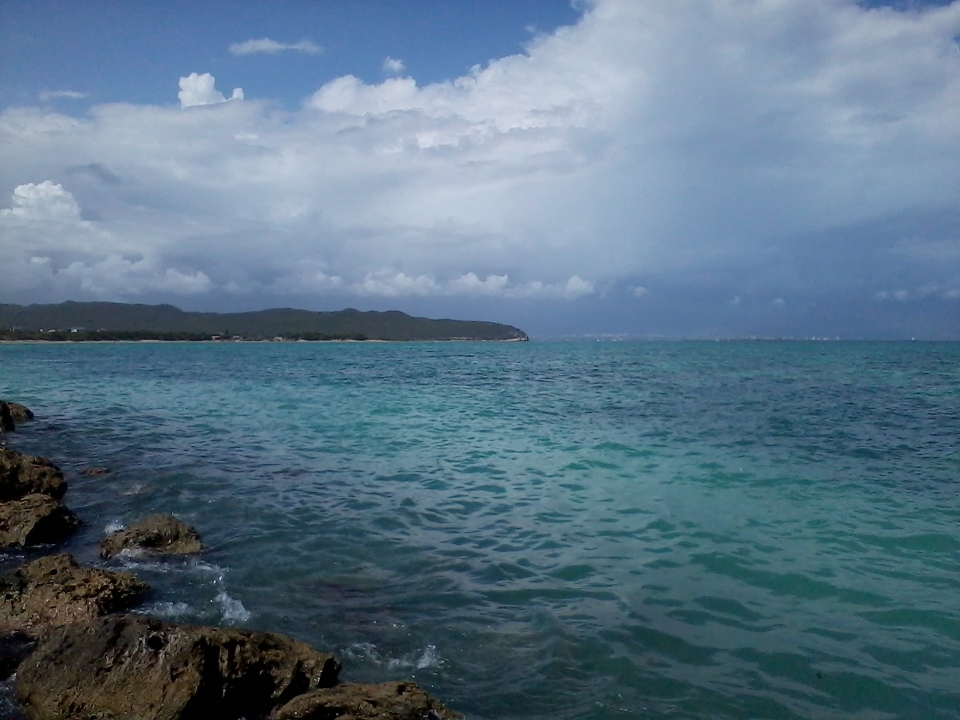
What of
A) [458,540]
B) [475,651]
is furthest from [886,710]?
[458,540]

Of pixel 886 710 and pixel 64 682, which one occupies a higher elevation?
pixel 64 682

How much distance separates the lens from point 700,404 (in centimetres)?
3105

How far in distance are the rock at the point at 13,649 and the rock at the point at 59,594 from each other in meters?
0.20

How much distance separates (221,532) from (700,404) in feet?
79.6

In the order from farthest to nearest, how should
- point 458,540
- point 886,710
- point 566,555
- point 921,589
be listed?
point 458,540 → point 566,555 → point 921,589 → point 886,710

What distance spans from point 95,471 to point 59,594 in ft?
34.2

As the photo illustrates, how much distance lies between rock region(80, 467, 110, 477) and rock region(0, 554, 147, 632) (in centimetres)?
933

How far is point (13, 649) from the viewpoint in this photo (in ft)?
23.5

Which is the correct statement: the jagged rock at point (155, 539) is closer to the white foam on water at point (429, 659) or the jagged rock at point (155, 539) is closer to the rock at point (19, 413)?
the white foam on water at point (429, 659)

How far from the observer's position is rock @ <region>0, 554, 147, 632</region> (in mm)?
7898

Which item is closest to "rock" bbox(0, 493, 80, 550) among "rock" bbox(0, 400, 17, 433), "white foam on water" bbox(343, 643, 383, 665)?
"white foam on water" bbox(343, 643, 383, 665)

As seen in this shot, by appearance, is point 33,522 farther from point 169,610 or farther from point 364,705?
point 364,705

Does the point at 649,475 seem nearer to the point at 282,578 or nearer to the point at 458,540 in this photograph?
the point at 458,540

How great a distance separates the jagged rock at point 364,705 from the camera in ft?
18.1
